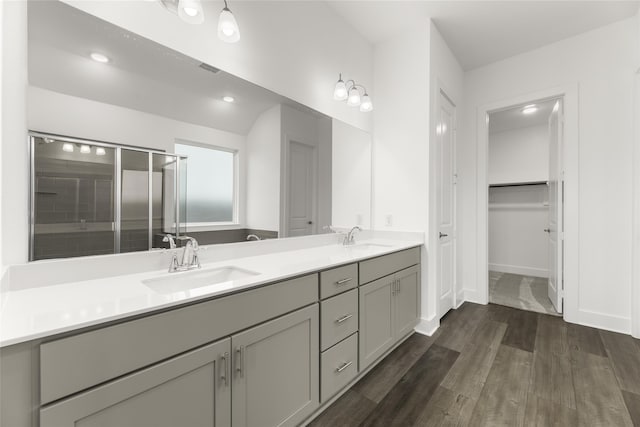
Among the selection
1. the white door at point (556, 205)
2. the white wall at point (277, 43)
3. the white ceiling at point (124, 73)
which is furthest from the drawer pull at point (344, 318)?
the white door at point (556, 205)

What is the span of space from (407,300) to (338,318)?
96cm

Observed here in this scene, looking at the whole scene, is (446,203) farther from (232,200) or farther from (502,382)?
(232,200)

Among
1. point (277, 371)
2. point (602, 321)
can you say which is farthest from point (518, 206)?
point (277, 371)

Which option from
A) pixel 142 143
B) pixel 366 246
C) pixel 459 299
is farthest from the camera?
pixel 459 299

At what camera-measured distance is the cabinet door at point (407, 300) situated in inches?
85.8

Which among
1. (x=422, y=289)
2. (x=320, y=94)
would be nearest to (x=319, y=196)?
(x=320, y=94)

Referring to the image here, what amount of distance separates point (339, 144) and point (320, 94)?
0.47 meters

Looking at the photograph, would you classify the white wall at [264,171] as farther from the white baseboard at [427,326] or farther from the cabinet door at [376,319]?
the white baseboard at [427,326]

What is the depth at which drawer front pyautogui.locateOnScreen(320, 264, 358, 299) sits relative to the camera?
150cm

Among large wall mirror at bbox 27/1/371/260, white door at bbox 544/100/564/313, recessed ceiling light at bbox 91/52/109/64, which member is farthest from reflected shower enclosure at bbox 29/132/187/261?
white door at bbox 544/100/564/313

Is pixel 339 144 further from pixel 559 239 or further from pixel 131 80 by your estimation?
pixel 559 239

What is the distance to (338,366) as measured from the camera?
5.27 ft

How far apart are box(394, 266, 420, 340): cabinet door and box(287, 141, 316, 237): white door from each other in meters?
0.85

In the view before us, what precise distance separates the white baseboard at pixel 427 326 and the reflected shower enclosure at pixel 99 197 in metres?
2.22
